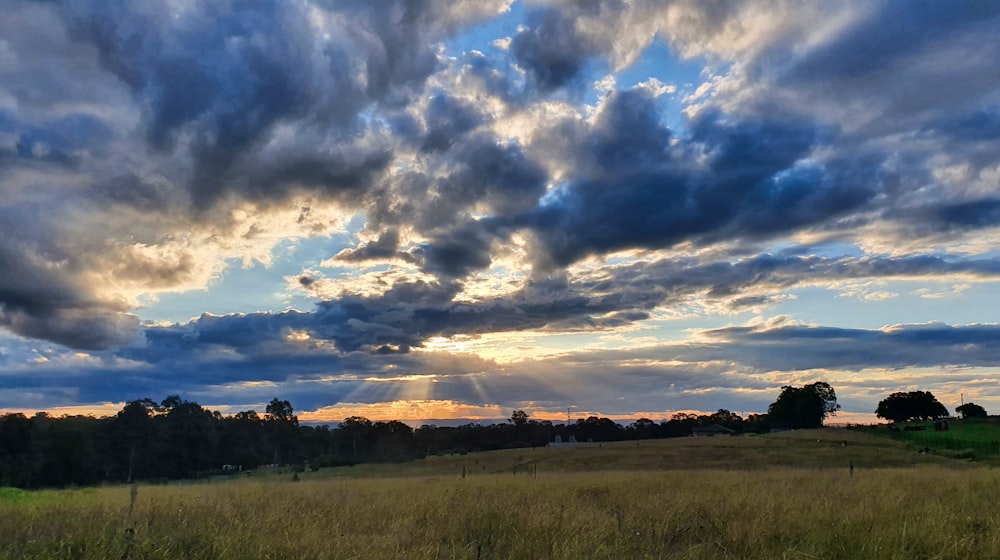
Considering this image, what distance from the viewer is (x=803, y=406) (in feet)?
462

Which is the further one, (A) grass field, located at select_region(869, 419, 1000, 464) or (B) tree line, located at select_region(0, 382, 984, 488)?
(B) tree line, located at select_region(0, 382, 984, 488)

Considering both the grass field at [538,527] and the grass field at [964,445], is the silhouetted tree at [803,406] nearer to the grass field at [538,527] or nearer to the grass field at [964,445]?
the grass field at [964,445]

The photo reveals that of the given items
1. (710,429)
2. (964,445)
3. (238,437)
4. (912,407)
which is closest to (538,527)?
(964,445)

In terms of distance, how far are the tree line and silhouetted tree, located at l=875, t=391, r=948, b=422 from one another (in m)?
11.8

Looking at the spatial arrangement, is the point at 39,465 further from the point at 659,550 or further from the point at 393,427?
the point at 659,550

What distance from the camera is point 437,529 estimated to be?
31.8ft

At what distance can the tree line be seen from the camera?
243 ft

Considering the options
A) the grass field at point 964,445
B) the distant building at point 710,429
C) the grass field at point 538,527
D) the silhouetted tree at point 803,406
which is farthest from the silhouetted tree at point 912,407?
the grass field at point 538,527

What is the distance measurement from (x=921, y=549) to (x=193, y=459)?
98.6 meters

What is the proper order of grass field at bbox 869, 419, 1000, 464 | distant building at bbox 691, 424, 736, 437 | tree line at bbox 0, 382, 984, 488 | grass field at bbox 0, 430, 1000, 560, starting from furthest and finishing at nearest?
distant building at bbox 691, 424, 736, 437 < tree line at bbox 0, 382, 984, 488 < grass field at bbox 869, 419, 1000, 464 < grass field at bbox 0, 430, 1000, 560

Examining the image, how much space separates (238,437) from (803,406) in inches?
4399

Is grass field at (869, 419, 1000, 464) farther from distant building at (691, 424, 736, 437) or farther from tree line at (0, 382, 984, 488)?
tree line at (0, 382, 984, 488)

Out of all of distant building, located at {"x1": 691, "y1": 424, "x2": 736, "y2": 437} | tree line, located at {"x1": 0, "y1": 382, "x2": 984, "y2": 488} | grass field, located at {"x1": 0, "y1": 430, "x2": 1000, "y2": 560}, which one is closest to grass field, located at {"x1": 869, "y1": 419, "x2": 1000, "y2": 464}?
grass field, located at {"x1": 0, "y1": 430, "x2": 1000, "y2": 560}

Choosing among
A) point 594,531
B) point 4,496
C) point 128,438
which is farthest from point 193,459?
point 594,531
